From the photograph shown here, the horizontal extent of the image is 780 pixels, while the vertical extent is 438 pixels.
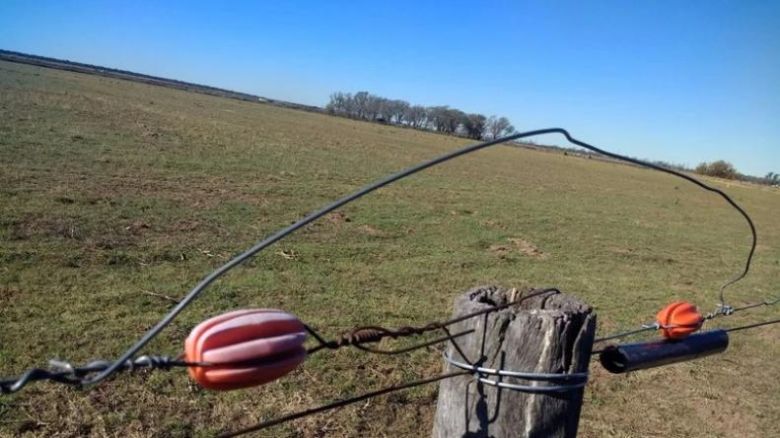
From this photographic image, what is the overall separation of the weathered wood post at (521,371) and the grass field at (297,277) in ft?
7.34

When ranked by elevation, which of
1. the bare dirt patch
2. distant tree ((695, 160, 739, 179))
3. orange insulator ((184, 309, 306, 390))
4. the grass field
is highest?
distant tree ((695, 160, 739, 179))

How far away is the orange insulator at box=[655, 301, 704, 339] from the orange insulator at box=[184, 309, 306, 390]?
1453 mm

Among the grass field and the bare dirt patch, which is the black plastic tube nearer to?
the grass field

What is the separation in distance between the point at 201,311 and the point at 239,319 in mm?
4017

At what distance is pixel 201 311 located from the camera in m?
4.84

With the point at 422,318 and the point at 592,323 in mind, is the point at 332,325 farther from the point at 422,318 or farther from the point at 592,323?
the point at 592,323

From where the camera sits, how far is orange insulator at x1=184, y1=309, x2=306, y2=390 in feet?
3.47

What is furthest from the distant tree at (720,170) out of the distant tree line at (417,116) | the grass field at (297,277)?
the grass field at (297,277)

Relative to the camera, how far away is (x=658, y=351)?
190 centimetres

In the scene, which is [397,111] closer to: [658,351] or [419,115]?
[419,115]

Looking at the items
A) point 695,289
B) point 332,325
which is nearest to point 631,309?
point 695,289

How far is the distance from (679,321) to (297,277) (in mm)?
Answer: 4659

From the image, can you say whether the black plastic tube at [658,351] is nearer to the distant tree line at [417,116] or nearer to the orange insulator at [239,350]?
the orange insulator at [239,350]

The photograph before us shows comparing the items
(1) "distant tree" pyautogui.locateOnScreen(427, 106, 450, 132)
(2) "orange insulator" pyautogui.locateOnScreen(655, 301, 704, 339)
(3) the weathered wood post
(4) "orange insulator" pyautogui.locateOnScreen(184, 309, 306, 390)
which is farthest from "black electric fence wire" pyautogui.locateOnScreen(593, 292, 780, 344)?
(1) "distant tree" pyautogui.locateOnScreen(427, 106, 450, 132)
